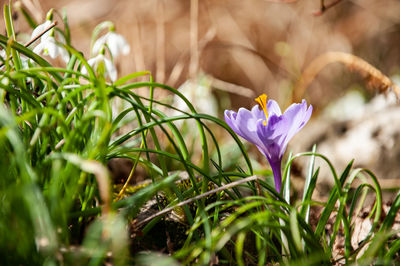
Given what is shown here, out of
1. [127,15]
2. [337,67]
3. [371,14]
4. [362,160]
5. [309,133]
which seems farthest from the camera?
[127,15]

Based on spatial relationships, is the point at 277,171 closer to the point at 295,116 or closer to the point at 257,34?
the point at 295,116

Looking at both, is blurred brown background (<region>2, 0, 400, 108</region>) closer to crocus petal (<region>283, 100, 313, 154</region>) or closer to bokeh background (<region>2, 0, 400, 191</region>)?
bokeh background (<region>2, 0, 400, 191</region>)

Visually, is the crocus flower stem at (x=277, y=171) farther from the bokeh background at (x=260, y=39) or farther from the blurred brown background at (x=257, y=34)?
the blurred brown background at (x=257, y=34)

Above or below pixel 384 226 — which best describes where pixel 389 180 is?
below

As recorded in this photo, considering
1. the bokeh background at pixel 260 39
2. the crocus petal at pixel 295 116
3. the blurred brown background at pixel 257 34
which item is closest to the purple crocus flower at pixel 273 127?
the crocus petal at pixel 295 116

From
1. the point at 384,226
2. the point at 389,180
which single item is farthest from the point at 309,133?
the point at 384,226

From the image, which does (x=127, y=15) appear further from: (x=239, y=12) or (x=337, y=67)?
(x=337, y=67)

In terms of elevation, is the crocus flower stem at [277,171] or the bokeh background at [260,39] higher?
the bokeh background at [260,39]

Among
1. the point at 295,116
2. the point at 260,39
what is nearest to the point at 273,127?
the point at 295,116
